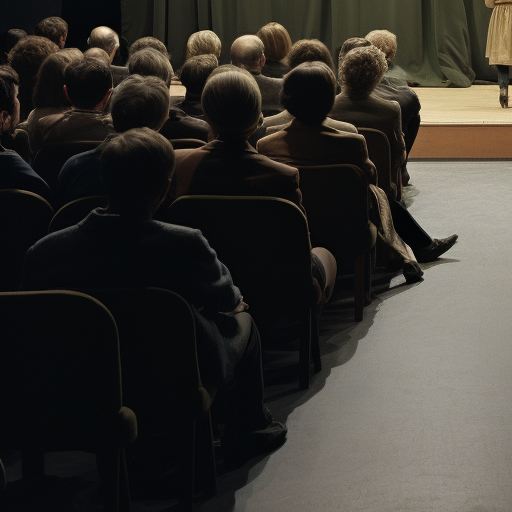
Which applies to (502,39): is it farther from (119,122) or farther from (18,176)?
(18,176)

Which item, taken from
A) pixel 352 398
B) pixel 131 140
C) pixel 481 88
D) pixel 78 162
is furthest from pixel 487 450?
pixel 481 88

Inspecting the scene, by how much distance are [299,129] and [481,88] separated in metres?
6.24

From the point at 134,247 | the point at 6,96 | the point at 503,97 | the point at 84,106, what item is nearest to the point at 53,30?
the point at 84,106

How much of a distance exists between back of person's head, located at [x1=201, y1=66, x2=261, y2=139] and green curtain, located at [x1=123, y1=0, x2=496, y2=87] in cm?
677

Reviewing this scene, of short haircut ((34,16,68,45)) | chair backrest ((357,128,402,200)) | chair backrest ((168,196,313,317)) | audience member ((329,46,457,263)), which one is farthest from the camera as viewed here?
short haircut ((34,16,68,45))

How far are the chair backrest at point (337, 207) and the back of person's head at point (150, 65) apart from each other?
105 centimetres

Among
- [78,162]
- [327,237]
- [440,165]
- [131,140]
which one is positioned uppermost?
[131,140]

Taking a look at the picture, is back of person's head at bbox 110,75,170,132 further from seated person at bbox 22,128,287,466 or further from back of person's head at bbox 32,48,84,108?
back of person's head at bbox 32,48,84,108

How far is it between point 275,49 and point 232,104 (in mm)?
2427

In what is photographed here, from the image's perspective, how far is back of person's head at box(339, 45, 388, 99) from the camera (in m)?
3.52

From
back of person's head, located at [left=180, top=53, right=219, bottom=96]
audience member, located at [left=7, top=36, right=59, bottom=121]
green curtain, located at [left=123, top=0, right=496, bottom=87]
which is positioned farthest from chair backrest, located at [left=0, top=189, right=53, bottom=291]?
green curtain, located at [left=123, top=0, right=496, bottom=87]

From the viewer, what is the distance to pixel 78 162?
240 cm

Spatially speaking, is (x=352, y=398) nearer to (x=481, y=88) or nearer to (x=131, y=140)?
(x=131, y=140)

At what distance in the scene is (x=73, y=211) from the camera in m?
2.09
